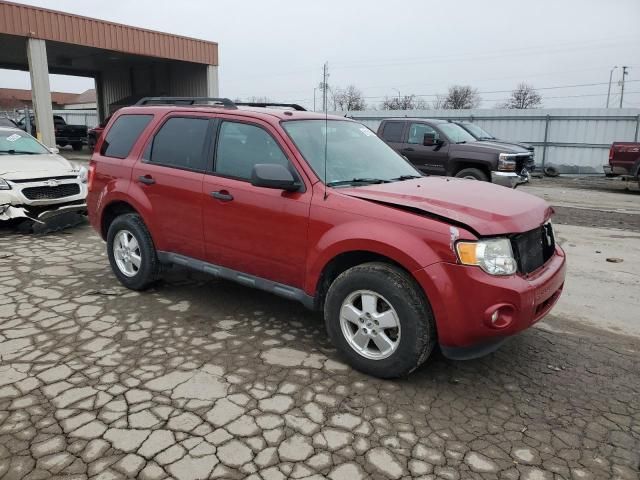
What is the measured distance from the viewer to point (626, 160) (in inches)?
570

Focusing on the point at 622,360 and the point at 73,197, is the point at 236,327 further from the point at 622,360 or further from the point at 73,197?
the point at 73,197

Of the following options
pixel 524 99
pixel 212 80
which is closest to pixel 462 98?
pixel 524 99

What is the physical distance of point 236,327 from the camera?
4340 millimetres

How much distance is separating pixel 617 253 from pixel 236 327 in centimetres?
561

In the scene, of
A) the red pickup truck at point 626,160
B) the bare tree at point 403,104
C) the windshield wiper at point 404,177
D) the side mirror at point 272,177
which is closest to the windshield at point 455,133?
the red pickup truck at point 626,160

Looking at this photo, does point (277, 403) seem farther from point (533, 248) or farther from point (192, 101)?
point (192, 101)

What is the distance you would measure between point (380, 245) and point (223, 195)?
60.4 inches

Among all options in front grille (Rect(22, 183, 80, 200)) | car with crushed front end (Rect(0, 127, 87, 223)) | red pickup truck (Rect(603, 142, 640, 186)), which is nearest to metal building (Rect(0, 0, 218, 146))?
car with crushed front end (Rect(0, 127, 87, 223))

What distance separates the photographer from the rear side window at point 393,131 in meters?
11.8

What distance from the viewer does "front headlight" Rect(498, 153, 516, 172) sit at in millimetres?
10586

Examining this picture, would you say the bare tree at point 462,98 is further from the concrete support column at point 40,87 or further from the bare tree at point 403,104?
the concrete support column at point 40,87

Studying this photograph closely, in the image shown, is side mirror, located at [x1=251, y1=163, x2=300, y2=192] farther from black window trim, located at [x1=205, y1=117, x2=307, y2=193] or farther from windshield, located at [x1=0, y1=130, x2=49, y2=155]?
windshield, located at [x1=0, y1=130, x2=49, y2=155]

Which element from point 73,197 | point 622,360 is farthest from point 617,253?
point 73,197

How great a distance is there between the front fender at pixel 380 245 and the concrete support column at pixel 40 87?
18380 mm
